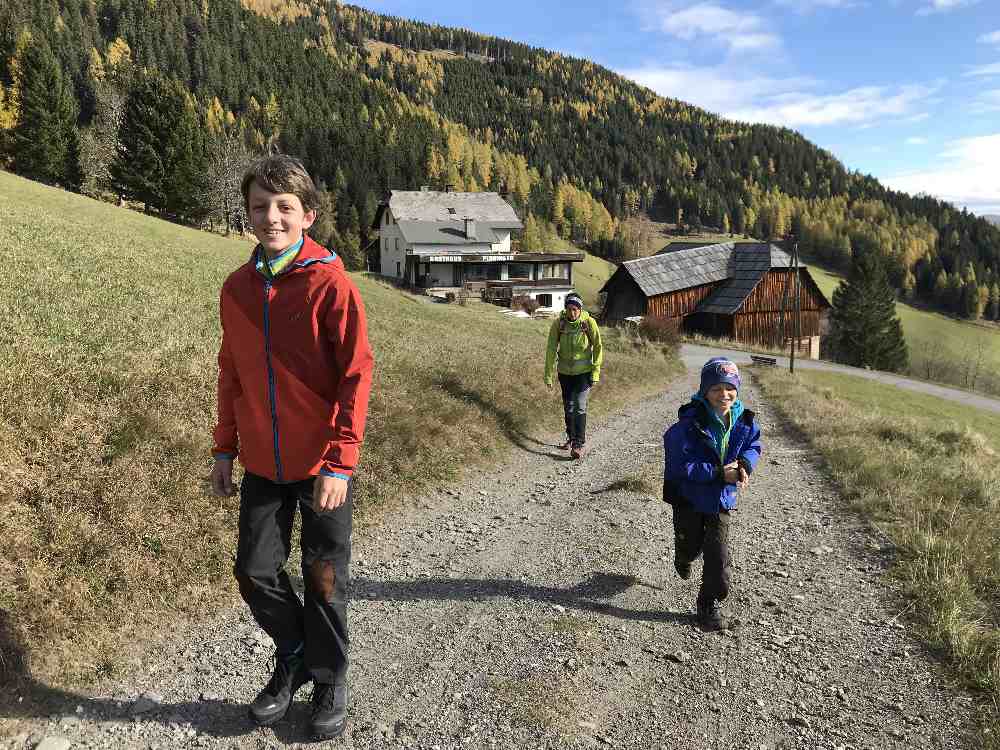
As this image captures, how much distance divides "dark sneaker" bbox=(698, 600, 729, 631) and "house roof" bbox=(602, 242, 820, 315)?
159 ft

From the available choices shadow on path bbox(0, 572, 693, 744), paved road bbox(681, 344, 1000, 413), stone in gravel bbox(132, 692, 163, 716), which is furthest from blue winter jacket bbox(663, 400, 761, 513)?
paved road bbox(681, 344, 1000, 413)

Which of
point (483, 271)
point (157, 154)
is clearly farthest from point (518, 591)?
point (483, 271)

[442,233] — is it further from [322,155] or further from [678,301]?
[322,155]

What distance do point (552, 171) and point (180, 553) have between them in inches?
7332

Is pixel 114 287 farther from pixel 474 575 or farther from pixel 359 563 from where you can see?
pixel 474 575

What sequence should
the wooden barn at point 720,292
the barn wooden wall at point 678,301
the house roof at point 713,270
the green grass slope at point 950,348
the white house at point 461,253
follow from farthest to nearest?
the green grass slope at point 950,348 → the white house at point 461,253 → the wooden barn at point 720,292 → the house roof at point 713,270 → the barn wooden wall at point 678,301

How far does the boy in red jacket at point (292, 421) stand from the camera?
9.66ft

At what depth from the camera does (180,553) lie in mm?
4723

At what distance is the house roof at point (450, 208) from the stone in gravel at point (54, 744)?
65.3 meters

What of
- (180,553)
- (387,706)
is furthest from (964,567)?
(180,553)

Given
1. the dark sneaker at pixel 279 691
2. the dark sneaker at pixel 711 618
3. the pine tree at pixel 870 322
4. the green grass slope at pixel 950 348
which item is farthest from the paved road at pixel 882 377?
the green grass slope at pixel 950 348

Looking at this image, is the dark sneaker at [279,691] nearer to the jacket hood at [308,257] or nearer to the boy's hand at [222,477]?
the boy's hand at [222,477]

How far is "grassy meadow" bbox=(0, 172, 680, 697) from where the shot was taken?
3.95 metres

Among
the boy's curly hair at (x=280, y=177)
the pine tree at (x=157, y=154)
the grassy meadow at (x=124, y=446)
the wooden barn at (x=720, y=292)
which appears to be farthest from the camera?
the wooden barn at (x=720, y=292)
